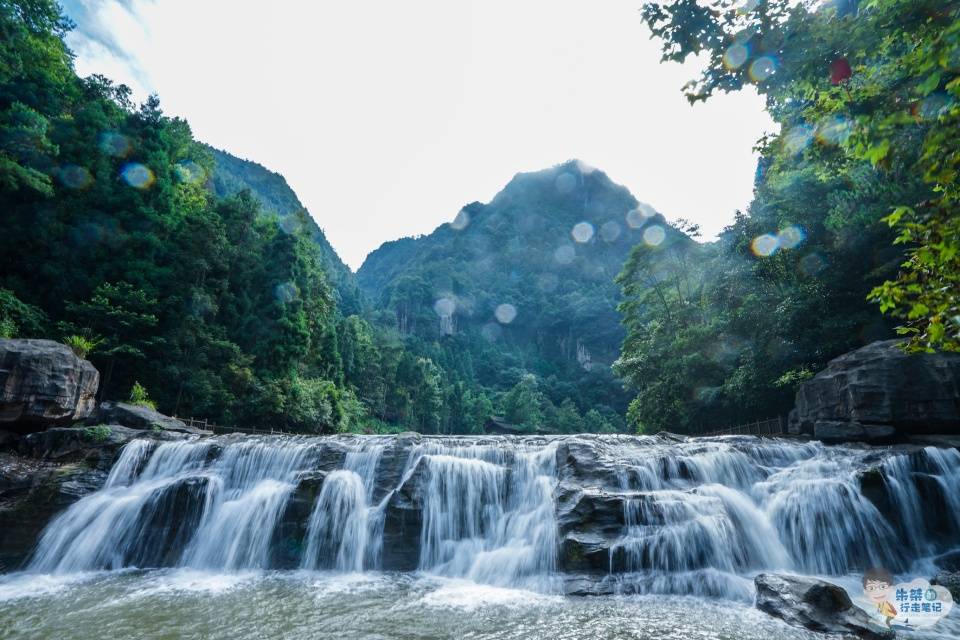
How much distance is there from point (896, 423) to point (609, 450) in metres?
8.58

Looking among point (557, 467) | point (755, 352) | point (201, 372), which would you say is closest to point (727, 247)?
point (755, 352)

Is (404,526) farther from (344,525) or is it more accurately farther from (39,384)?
(39,384)

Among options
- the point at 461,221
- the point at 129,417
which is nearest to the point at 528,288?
the point at 461,221

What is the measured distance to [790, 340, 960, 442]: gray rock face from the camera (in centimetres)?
1168

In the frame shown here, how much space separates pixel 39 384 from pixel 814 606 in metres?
19.0

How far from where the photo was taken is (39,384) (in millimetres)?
12758

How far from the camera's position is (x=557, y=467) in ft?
33.3

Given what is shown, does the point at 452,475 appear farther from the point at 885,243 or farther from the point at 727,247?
the point at 727,247

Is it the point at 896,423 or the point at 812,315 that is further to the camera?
the point at 812,315

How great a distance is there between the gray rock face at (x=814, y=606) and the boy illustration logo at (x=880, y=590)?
543 mm

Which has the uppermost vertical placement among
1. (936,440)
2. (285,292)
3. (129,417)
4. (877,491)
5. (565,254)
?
(565,254)

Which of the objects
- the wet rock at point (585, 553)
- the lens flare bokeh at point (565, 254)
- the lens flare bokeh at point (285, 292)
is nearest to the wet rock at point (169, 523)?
the wet rock at point (585, 553)

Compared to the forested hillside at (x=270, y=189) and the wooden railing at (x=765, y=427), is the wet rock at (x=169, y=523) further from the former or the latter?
the forested hillside at (x=270, y=189)

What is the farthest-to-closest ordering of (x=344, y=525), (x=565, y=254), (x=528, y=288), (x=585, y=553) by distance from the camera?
(x=565, y=254) < (x=528, y=288) < (x=344, y=525) < (x=585, y=553)
